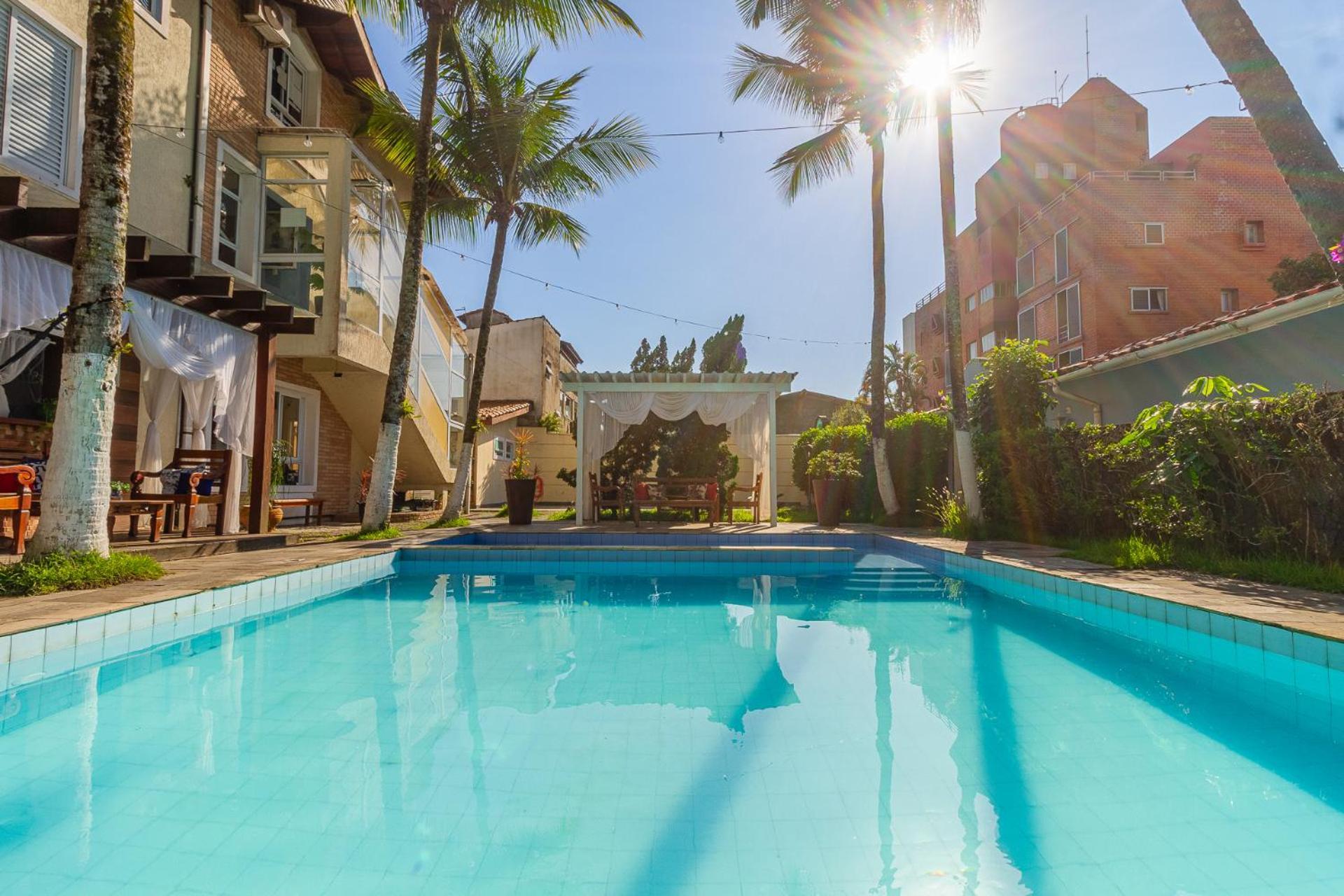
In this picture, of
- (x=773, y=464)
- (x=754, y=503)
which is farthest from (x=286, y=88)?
(x=754, y=503)

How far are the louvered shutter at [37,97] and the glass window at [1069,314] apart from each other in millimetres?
24390

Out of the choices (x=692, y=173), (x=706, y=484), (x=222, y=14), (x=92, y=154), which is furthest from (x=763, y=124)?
(x=92, y=154)

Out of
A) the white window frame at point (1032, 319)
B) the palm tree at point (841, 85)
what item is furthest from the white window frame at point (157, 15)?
the white window frame at point (1032, 319)

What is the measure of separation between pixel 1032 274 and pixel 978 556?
23.2 meters

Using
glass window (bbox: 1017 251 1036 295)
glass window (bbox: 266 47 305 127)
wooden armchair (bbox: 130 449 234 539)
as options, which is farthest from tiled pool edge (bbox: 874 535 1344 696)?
glass window (bbox: 1017 251 1036 295)

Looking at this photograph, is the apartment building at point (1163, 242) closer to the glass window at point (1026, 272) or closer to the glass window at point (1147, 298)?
the glass window at point (1147, 298)

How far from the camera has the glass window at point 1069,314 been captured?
23.1 metres

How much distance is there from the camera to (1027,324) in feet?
88.3

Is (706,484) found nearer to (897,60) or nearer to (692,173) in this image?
(692,173)

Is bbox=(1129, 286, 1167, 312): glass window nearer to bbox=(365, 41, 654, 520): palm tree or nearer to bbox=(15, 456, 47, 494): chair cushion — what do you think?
bbox=(365, 41, 654, 520): palm tree

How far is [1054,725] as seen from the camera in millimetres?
3219

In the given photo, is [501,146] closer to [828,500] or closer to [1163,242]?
[828,500]

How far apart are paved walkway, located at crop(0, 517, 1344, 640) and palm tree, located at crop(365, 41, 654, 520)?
183 inches

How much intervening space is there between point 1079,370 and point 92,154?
12936 millimetres
